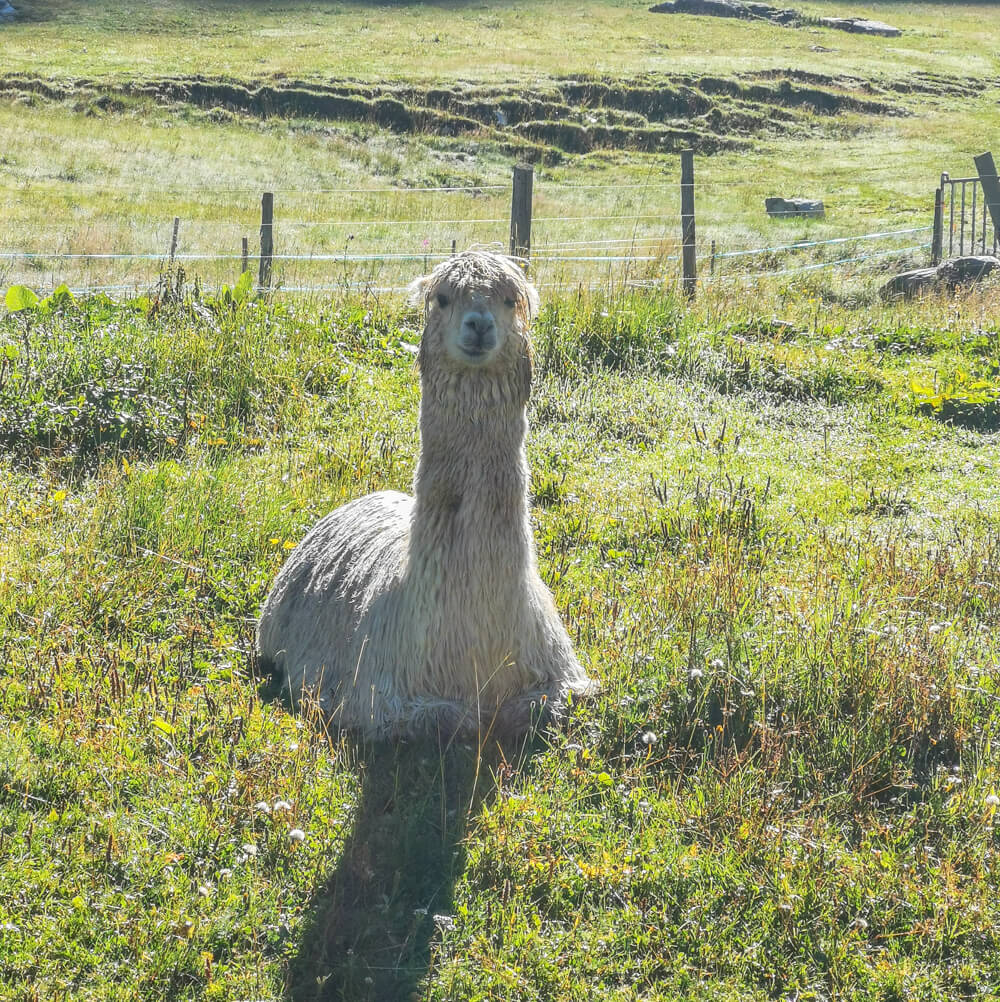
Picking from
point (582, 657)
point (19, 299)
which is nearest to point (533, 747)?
point (582, 657)

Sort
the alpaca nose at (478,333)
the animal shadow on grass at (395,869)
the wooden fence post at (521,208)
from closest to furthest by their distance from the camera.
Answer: the animal shadow on grass at (395,869) < the alpaca nose at (478,333) < the wooden fence post at (521,208)

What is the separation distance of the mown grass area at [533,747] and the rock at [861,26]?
65755mm

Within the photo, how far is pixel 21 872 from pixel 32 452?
4292 millimetres

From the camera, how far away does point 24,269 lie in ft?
64.6

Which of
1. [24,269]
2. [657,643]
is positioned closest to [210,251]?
[24,269]

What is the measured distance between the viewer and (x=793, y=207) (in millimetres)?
30000

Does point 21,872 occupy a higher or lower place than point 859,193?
lower

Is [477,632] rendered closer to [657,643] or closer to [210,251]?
[657,643]

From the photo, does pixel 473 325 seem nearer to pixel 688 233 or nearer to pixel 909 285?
pixel 688 233

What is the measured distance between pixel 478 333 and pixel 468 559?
2.85 ft

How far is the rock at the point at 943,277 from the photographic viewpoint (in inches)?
588

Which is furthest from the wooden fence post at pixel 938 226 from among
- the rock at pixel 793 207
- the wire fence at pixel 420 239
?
the rock at pixel 793 207

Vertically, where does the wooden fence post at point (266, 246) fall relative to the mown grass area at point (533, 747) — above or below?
above

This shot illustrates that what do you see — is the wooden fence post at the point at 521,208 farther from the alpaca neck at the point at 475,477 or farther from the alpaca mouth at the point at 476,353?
the alpaca mouth at the point at 476,353
